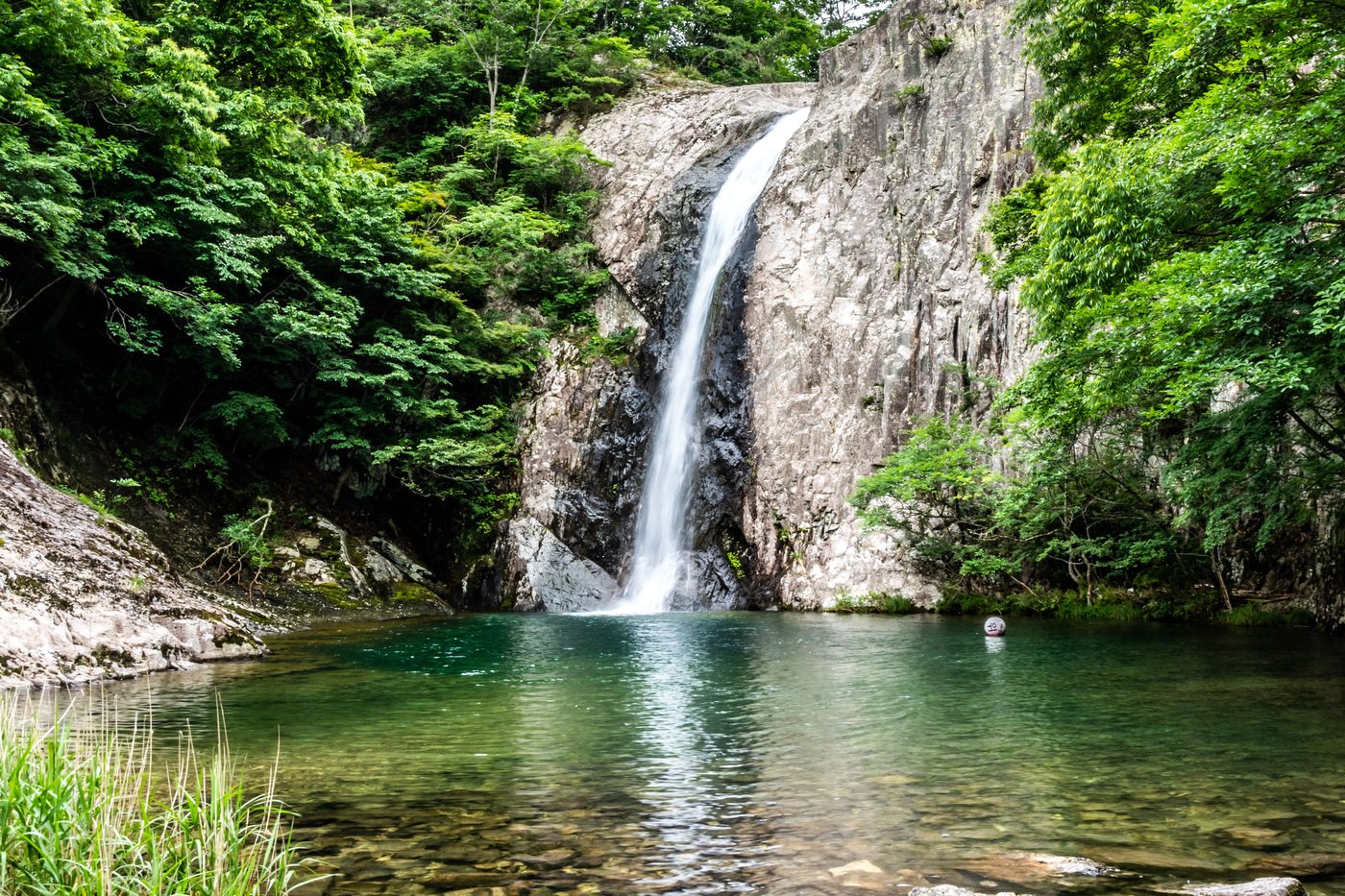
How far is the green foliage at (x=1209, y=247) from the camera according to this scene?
8867 millimetres

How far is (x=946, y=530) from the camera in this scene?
2058 centimetres

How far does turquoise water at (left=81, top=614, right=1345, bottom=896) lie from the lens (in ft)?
14.5

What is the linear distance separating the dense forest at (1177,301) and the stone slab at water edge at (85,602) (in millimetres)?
12380

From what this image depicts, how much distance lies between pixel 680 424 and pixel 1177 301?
Result: 18.1 metres

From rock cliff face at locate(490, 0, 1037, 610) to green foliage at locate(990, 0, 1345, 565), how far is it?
326 inches

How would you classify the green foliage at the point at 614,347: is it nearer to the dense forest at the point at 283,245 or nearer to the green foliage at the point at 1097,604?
the dense forest at the point at 283,245

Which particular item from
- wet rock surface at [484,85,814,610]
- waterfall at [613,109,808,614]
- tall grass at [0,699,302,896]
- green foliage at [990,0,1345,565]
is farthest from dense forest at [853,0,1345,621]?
tall grass at [0,699,302,896]

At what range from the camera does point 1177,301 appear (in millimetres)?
8969

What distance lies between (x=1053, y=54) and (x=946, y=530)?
10.2 m

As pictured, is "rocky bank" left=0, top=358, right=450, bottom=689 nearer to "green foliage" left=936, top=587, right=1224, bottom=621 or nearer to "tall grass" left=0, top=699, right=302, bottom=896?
"tall grass" left=0, top=699, right=302, bottom=896

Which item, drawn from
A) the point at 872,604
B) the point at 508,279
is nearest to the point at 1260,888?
the point at 872,604

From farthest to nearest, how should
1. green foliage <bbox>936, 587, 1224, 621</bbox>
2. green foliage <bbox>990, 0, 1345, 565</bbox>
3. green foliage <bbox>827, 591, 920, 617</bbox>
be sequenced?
green foliage <bbox>827, 591, 920, 617</bbox> < green foliage <bbox>936, 587, 1224, 621</bbox> < green foliage <bbox>990, 0, 1345, 565</bbox>

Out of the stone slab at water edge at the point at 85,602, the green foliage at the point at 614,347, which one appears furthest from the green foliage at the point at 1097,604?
the stone slab at water edge at the point at 85,602

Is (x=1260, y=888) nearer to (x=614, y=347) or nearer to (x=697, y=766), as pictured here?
(x=697, y=766)
